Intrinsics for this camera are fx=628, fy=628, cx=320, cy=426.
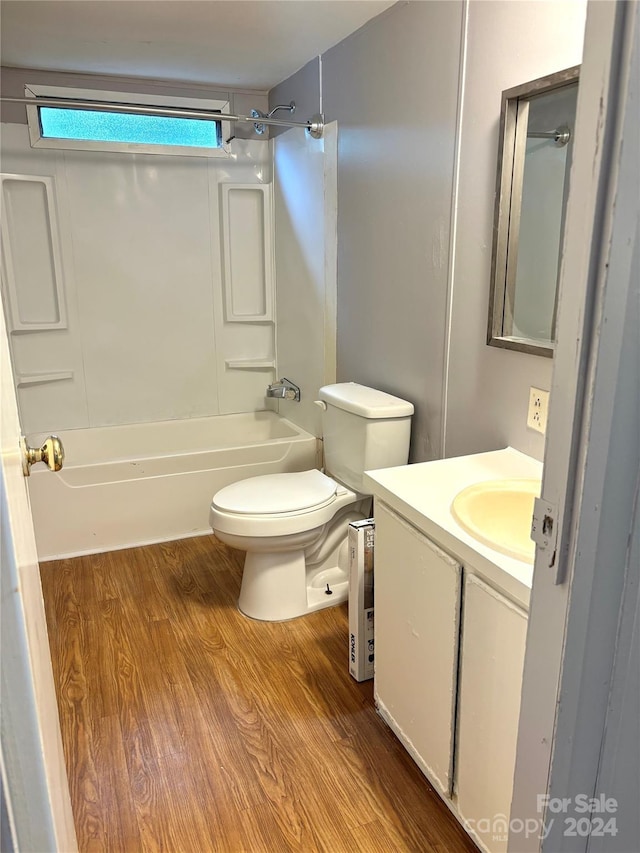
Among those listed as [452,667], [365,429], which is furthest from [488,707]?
[365,429]

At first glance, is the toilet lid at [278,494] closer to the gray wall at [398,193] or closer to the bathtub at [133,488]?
the gray wall at [398,193]

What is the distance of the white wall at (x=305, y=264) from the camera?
2.85 metres

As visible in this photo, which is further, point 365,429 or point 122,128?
point 122,128

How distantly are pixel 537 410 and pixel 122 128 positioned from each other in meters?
2.68

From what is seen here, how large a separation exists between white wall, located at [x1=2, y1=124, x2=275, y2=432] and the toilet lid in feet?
4.34

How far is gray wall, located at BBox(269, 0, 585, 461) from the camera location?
176 centimetres

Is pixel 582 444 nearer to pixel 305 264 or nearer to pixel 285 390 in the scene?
pixel 305 264

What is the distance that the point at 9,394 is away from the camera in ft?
3.04

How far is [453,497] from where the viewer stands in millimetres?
1587

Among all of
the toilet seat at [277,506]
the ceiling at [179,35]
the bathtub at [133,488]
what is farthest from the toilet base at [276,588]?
the ceiling at [179,35]

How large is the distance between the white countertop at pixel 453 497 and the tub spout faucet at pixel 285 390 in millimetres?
1724

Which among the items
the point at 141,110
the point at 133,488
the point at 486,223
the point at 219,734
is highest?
the point at 141,110

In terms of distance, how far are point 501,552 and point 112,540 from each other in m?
2.16

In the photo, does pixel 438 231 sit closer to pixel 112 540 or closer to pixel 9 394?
pixel 9 394
